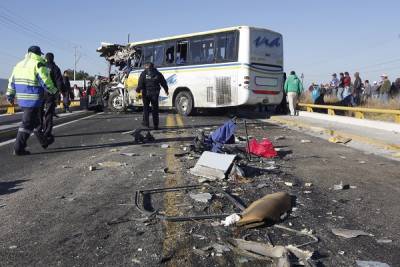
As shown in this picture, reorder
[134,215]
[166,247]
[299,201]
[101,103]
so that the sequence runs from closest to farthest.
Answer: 1. [166,247]
2. [134,215]
3. [299,201]
4. [101,103]

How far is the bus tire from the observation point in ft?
72.0

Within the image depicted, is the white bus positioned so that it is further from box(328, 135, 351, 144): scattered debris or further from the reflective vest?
the reflective vest

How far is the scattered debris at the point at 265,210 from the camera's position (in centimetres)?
435

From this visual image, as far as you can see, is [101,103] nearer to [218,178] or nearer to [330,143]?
[330,143]

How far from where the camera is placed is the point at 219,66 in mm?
17766

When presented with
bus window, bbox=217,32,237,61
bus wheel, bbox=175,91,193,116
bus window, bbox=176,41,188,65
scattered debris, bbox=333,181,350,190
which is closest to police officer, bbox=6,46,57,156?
scattered debris, bbox=333,181,350,190

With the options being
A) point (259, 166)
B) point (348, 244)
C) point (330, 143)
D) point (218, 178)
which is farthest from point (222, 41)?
point (348, 244)

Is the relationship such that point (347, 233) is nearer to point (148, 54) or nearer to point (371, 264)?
point (371, 264)

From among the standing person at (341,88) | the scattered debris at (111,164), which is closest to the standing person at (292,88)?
the standing person at (341,88)

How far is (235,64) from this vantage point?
17.3 metres

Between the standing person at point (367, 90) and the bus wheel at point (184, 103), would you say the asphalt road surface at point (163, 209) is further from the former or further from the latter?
the standing person at point (367, 90)

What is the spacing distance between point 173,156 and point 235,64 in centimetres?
943

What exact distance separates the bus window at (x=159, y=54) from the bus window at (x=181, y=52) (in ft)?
3.11

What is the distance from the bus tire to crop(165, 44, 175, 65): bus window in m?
3.22
